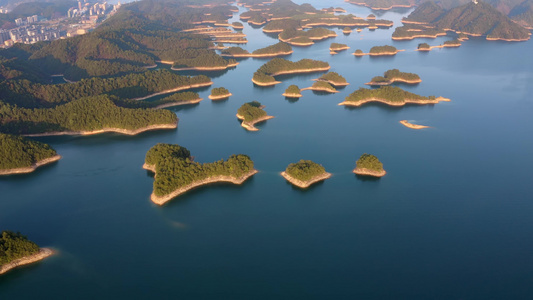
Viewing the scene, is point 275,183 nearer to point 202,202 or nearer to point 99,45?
point 202,202

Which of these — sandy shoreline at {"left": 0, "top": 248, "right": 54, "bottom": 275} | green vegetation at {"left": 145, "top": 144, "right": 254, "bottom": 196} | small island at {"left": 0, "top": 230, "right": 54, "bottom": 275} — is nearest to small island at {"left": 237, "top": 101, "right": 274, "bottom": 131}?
green vegetation at {"left": 145, "top": 144, "right": 254, "bottom": 196}

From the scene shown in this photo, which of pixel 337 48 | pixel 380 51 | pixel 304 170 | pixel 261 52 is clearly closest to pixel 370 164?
pixel 304 170

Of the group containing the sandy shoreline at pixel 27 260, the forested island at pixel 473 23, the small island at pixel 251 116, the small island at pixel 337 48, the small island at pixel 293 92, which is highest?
the forested island at pixel 473 23

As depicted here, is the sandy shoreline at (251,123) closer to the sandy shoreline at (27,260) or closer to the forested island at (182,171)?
the forested island at (182,171)

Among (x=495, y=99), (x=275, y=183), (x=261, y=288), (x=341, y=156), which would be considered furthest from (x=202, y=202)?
(x=495, y=99)

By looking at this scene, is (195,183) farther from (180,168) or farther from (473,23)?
(473,23)

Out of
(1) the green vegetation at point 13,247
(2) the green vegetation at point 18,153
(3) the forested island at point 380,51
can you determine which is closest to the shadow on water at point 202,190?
(1) the green vegetation at point 13,247
